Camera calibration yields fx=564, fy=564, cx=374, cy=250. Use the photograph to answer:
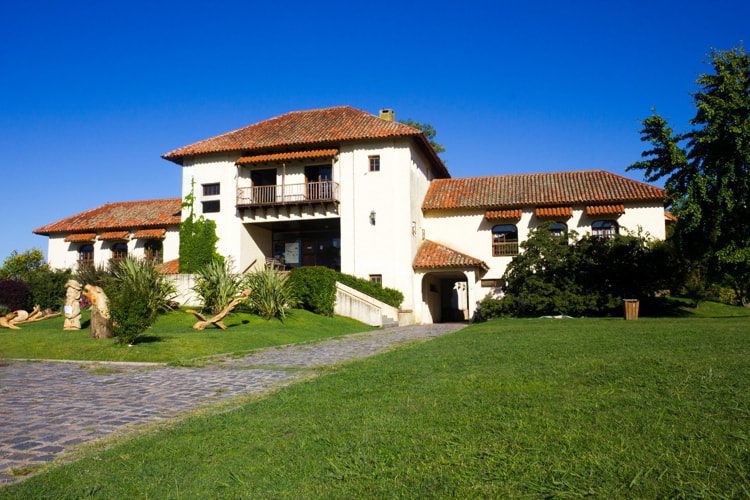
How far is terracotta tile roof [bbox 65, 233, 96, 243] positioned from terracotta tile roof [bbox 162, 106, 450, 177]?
8.85 m

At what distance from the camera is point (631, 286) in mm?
24172

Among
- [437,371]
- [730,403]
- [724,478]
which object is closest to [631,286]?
[437,371]

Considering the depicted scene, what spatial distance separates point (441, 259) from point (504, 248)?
4.10 meters

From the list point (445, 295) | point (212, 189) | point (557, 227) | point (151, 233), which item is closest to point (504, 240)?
point (557, 227)

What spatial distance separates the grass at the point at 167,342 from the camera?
12.5 m

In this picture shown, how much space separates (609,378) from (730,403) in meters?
1.58

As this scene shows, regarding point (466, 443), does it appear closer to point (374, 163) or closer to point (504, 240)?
point (374, 163)

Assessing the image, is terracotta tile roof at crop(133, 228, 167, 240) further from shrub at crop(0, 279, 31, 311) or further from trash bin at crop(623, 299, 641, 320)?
trash bin at crop(623, 299, 641, 320)

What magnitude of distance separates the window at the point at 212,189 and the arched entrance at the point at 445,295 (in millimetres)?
12139

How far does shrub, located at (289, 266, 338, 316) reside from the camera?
79.8 ft

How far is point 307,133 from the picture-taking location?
30359 mm

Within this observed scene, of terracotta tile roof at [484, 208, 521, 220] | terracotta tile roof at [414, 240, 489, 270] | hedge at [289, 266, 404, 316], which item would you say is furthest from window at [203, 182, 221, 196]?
terracotta tile roof at [484, 208, 521, 220]

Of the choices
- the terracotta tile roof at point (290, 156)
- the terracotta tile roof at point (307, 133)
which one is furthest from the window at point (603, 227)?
the terracotta tile roof at point (290, 156)

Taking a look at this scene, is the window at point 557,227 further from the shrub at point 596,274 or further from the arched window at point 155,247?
the arched window at point 155,247
